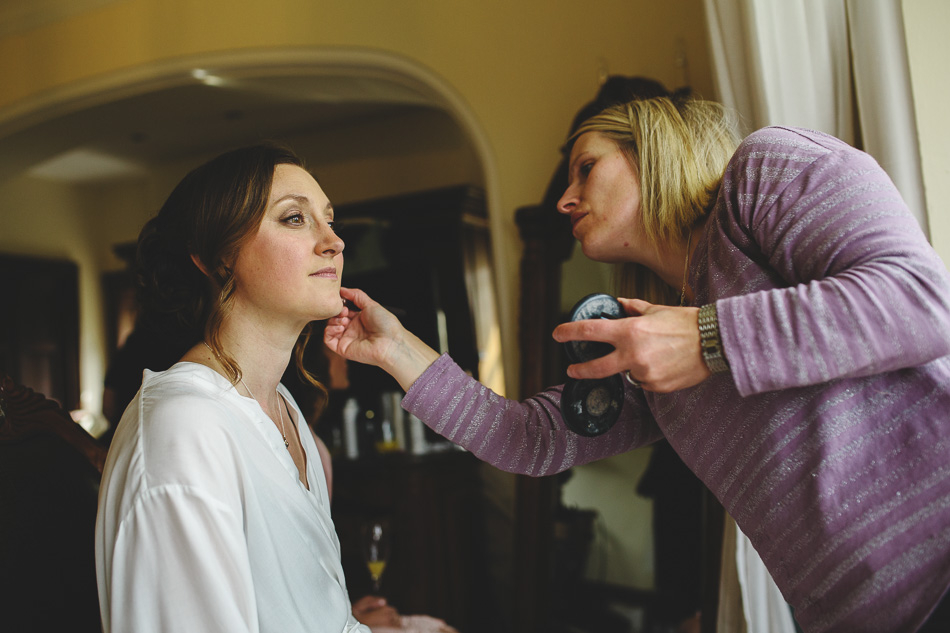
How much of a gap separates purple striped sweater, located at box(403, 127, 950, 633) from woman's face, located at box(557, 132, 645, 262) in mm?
195

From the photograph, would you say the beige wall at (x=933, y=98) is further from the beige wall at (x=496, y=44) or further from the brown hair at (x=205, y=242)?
the brown hair at (x=205, y=242)

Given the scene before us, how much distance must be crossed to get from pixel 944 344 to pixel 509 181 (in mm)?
2061

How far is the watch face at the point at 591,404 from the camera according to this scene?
1064 millimetres

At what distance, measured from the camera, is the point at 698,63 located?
2.38 meters

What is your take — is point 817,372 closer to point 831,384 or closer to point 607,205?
point 831,384

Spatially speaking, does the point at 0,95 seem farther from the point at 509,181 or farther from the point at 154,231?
the point at 154,231

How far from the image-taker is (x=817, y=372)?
0.83m

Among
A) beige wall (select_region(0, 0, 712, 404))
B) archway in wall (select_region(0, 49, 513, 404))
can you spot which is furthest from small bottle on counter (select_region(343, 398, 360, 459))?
beige wall (select_region(0, 0, 712, 404))

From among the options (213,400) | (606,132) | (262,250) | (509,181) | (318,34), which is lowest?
(213,400)

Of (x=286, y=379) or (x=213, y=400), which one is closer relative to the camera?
(x=213, y=400)

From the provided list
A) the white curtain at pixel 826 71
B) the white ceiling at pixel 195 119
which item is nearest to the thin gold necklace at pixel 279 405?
the white curtain at pixel 826 71

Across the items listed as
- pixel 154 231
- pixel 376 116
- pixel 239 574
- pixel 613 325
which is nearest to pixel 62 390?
pixel 376 116

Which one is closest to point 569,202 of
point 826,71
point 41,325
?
point 826,71

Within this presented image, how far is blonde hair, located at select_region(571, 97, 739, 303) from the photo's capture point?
1.21 metres
